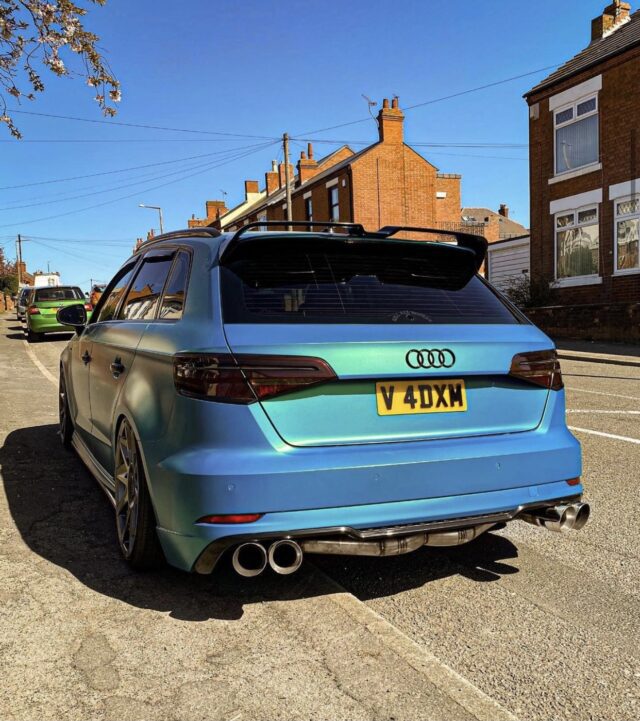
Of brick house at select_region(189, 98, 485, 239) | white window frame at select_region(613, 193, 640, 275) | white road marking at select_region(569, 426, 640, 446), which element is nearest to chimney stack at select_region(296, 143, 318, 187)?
brick house at select_region(189, 98, 485, 239)

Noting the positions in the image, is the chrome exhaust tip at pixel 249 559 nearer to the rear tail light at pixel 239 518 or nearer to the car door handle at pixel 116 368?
the rear tail light at pixel 239 518

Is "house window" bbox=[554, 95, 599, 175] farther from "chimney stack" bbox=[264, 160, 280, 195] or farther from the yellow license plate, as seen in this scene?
"chimney stack" bbox=[264, 160, 280, 195]

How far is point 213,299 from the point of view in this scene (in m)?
2.96

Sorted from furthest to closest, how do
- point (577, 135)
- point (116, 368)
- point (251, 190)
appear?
point (251, 190), point (577, 135), point (116, 368)

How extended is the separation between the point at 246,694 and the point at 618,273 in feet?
63.5

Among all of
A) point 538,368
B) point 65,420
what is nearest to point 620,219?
point 65,420

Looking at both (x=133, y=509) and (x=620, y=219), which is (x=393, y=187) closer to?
(x=620, y=219)

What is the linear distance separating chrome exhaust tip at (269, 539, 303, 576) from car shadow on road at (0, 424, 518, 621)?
0.41m

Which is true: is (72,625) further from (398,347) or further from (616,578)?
(616,578)

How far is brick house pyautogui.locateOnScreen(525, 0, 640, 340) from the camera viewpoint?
1866cm

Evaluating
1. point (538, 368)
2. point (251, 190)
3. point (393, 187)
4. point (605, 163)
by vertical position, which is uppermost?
point (251, 190)

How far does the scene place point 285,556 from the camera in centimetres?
274

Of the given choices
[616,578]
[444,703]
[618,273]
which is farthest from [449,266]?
[618,273]

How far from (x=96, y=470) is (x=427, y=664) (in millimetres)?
2524
